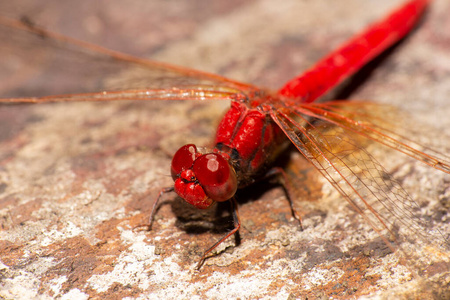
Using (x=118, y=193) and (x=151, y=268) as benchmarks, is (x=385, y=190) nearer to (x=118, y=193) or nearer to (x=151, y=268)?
(x=151, y=268)

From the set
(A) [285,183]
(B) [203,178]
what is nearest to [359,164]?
(A) [285,183]

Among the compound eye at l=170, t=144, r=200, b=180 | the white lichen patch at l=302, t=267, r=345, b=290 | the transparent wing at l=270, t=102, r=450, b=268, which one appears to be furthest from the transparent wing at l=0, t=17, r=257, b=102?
the white lichen patch at l=302, t=267, r=345, b=290

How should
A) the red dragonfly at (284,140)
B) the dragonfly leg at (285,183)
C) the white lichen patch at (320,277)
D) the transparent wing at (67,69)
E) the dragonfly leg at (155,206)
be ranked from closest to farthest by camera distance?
1. the white lichen patch at (320,277)
2. the red dragonfly at (284,140)
3. the dragonfly leg at (155,206)
4. the dragonfly leg at (285,183)
5. the transparent wing at (67,69)

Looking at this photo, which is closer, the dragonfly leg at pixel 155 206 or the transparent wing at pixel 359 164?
the transparent wing at pixel 359 164

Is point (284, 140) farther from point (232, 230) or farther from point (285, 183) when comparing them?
point (232, 230)

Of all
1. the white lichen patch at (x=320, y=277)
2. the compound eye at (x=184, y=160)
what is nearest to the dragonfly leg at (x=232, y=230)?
the compound eye at (x=184, y=160)

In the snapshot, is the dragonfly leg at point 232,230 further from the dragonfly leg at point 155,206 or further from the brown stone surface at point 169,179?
the dragonfly leg at point 155,206

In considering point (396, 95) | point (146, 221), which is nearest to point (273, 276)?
point (146, 221)
